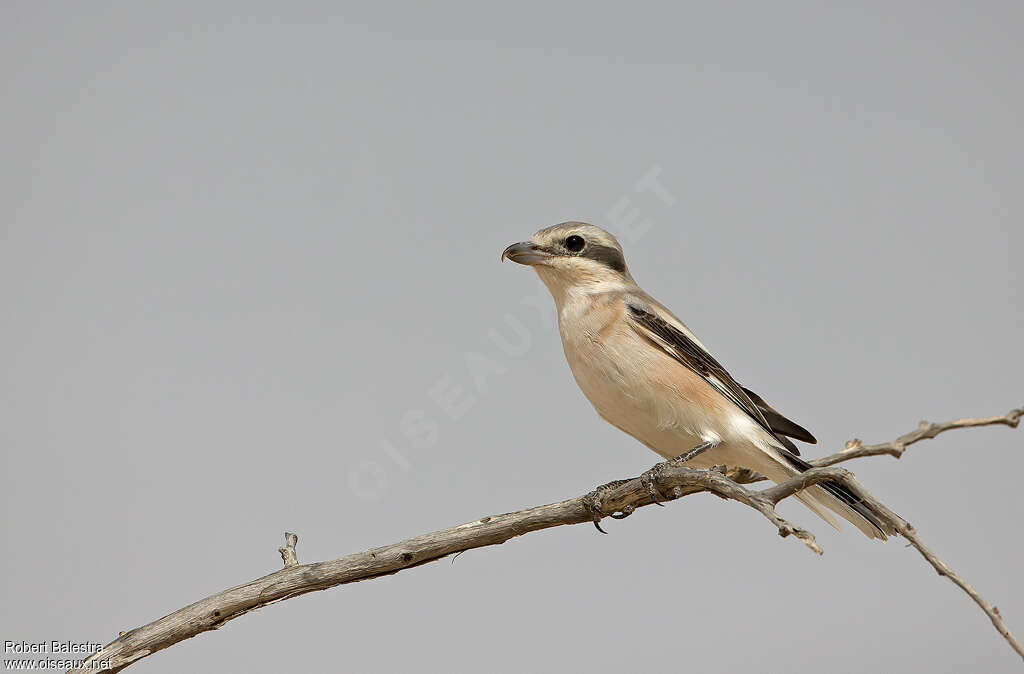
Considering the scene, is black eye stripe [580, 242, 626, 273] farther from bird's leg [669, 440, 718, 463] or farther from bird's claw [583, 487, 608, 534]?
bird's claw [583, 487, 608, 534]

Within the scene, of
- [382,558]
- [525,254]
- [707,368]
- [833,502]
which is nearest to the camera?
[382,558]

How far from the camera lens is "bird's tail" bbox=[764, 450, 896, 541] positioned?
404 cm

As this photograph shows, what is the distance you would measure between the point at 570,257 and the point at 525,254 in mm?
253

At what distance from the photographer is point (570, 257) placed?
16.0 feet

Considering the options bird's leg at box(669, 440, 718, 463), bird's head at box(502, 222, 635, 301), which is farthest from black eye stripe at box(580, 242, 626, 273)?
bird's leg at box(669, 440, 718, 463)

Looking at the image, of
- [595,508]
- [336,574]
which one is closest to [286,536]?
[336,574]

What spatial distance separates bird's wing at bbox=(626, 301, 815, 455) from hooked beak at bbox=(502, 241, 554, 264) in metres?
0.55

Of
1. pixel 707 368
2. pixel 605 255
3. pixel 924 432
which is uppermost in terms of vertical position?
pixel 605 255

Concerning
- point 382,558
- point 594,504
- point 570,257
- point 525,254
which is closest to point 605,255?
point 570,257

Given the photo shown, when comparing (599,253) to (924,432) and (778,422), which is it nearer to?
(778,422)

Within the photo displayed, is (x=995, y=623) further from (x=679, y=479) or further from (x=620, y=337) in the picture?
(x=620, y=337)

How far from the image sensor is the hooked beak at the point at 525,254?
4.81 metres

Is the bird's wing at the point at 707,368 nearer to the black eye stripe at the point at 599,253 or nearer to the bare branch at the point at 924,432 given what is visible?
the black eye stripe at the point at 599,253

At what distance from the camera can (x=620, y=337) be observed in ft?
14.6
